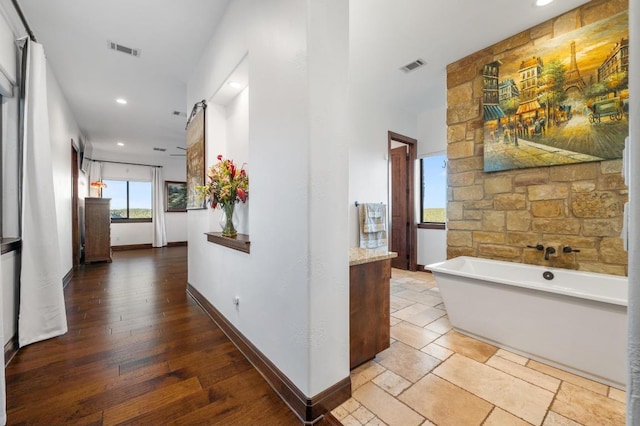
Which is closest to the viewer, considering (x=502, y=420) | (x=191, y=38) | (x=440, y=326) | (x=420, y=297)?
(x=502, y=420)

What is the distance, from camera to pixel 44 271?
2.26 metres

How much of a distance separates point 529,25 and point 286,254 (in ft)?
10.5

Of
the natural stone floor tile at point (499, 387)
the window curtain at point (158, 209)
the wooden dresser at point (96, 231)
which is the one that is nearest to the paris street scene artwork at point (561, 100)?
the natural stone floor tile at point (499, 387)

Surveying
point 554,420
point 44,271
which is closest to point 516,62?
point 554,420

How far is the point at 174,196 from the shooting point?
327 inches

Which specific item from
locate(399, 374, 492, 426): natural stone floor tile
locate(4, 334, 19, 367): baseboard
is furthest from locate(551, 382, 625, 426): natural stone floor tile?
locate(4, 334, 19, 367): baseboard

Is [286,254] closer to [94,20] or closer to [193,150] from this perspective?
[193,150]

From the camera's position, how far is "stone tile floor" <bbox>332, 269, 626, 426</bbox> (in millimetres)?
1397

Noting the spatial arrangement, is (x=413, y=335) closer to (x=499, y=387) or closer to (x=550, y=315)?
(x=499, y=387)

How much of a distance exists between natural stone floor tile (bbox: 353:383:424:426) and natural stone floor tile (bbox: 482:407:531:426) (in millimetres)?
359

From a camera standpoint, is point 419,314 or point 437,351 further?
point 419,314

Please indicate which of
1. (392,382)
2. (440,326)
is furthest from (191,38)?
(440,326)

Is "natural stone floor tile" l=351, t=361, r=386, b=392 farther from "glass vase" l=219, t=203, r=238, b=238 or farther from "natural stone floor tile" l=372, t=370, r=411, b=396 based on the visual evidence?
"glass vase" l=219, t=203, r=238, b=238

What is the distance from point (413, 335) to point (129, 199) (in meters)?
8.47
